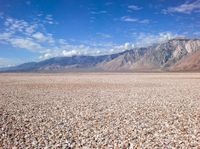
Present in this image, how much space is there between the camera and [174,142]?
930 cm

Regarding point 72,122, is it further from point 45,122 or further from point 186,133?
point 186,133

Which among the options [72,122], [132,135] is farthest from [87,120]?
[132,135]

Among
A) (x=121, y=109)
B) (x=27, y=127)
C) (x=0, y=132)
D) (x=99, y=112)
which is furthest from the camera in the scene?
(x=121, y=109)

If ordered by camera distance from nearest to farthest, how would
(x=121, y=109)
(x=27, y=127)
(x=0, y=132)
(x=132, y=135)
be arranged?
(x=132, y=135) → (x=0, y=132) → (x=27, y=127) → (x=121, y=109)

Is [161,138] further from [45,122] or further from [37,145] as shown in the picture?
[45,122]

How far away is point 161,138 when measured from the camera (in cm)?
986

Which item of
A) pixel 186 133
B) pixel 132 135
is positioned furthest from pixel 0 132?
pixel 186 133

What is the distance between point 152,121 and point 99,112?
3.74 m

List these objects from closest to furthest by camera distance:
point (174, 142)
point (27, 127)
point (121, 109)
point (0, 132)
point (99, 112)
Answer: point (174, 142), point (0, 132), point (27, 127), point (99, 112), point (121, 109)

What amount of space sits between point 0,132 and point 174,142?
6.44m

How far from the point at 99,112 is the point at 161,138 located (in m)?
6.45

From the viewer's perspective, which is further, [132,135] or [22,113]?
[22,113]

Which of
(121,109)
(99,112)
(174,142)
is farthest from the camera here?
(121,109)

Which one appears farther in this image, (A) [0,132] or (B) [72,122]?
(B) [72,122]
